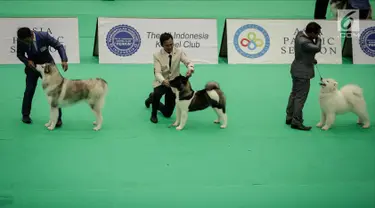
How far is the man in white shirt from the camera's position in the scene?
8727 millimetres

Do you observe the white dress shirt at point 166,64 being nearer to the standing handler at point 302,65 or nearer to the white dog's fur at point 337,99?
the standing handler at point 302,65

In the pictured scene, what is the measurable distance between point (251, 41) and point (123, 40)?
119 inches

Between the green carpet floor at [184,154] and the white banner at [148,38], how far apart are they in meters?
0.47

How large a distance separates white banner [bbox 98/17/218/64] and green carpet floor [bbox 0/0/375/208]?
47cm

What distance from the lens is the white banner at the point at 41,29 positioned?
11.4 metres

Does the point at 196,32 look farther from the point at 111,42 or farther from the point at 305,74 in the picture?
the point at 305,74

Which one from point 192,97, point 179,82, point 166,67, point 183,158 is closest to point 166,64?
point 166,67

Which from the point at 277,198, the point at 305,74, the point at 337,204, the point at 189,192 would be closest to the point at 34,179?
the point at 189,192

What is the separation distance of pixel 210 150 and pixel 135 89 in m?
3.01

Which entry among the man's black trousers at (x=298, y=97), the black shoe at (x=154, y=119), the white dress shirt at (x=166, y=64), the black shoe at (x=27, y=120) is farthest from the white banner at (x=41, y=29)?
the man's black trousers at (x=298, y=97)

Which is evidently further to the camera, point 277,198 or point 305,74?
point 305,74

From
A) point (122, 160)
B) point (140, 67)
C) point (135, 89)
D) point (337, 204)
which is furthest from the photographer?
point (140, 67)

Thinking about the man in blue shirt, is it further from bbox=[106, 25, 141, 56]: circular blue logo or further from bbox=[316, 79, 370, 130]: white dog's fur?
bbox=[316, 79, 370, 130]: white dog's fur

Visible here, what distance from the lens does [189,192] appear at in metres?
7.04
